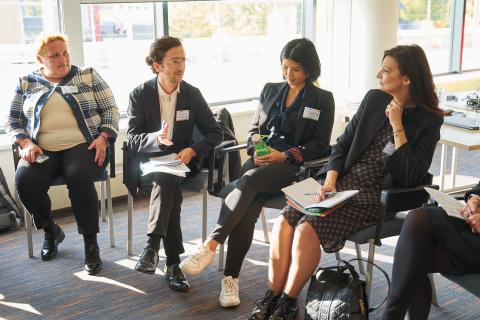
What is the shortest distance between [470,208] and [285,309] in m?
0.90

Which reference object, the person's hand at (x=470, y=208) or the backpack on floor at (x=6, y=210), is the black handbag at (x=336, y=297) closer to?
the person's hand at (x=470, y=208)

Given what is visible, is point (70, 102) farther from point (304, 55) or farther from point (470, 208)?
point (470, 208)

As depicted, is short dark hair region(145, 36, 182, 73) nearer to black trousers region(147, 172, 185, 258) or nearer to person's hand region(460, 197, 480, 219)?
black trousers region(147, 172, 185, 258)

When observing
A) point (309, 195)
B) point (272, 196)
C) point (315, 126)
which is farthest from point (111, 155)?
point (309, 195)

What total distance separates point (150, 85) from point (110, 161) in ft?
1.72

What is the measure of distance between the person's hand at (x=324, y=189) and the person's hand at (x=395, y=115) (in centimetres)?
39

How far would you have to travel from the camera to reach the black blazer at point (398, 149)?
2896 millimetres

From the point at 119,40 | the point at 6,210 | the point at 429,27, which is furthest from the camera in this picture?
the point at 429,27

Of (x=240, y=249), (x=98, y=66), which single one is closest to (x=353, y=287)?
(x=240, y=249)

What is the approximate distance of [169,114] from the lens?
360 cm

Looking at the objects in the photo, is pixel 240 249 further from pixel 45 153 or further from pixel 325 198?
pixel 45 153

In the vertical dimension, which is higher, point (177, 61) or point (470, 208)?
point (177, 61)

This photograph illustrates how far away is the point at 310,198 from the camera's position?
3021 millimetres

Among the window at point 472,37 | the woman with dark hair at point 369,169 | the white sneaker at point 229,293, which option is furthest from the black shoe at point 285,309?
the window at point 472,37
